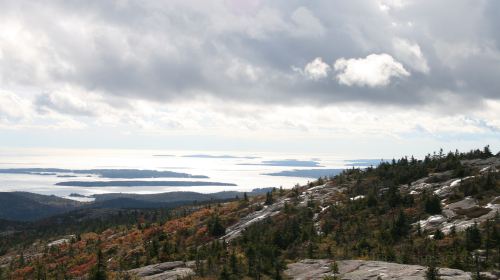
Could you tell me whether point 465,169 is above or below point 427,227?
above

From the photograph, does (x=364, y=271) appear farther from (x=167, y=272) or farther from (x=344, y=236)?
(x=344, y=236)

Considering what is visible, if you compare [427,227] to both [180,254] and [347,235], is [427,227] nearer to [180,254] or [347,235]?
[347,235]

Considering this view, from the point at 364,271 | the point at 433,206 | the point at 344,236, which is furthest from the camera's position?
the point at 433,206

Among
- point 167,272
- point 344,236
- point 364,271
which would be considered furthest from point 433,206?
point 167,272

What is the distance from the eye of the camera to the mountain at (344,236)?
129 ft

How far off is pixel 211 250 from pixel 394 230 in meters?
23.3

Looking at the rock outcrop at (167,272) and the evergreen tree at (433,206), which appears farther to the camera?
the evergreen tree at (433,206)

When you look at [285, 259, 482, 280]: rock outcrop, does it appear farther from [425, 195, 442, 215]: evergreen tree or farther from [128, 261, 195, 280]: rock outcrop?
[425, 195, 442, 215]: evergreen tree

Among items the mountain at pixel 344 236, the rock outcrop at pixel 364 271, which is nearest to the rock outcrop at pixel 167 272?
the mountain at pixel 344 236

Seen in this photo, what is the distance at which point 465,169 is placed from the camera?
79438 millimetres

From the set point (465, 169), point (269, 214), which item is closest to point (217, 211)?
point (269, 214)

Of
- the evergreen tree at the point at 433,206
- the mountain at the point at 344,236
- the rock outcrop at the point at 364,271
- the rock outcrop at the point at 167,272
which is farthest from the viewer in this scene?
the evergreen tree at the point at 433,206

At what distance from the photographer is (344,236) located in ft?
188

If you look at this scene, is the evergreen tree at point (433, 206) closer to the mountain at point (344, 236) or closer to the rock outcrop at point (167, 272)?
the mountain at point (344, 236)
